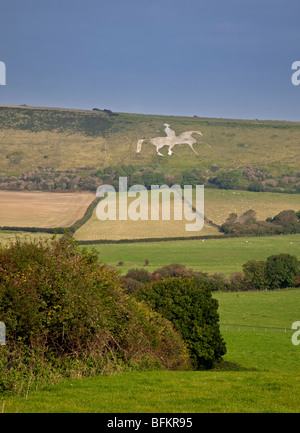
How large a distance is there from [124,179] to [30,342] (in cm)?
15809

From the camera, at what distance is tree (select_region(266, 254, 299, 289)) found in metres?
86.8

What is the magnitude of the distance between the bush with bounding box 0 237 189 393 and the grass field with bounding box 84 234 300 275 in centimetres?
6281

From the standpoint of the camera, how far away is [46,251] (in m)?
23.8

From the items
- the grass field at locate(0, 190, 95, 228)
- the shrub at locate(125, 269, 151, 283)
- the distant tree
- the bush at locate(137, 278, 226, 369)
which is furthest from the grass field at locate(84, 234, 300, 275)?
the distant tree

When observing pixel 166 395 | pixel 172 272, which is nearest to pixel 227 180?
pixel 172 272

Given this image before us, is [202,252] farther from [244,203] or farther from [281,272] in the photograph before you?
[244,203]

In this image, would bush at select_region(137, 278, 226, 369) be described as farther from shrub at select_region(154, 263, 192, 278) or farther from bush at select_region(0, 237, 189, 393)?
shrub at select_region(154, 263, 192, 278)

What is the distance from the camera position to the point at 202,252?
346 ft

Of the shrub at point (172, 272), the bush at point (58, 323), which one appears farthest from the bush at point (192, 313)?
the shrub at point (172, 272)

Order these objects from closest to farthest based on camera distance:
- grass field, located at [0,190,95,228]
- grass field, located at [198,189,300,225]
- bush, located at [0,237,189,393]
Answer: bush, located at [0,237,189,393]
grass field, located at [0,190,95,228]
grass field, located at [198,189,300,225]

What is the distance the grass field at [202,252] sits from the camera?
94188 millimetres

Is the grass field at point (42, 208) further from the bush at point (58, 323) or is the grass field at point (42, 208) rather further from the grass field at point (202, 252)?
the bush at point (58, 323)

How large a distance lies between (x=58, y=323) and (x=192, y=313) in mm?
25996
